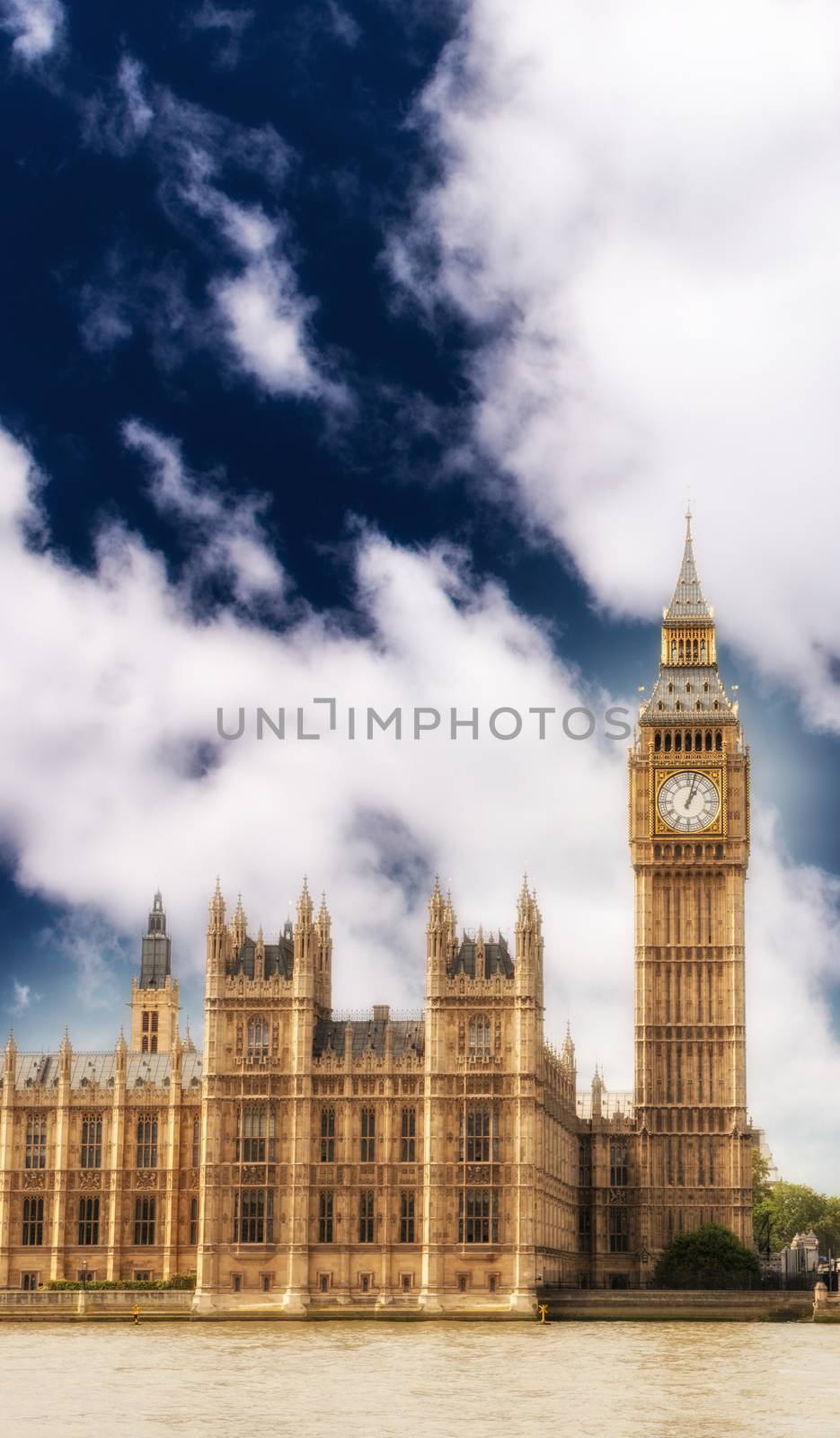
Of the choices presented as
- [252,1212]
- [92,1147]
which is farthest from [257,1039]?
[92,1147]

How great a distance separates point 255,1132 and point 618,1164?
39838 millimetres

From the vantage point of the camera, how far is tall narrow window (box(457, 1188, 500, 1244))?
417 feet

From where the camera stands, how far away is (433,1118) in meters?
128

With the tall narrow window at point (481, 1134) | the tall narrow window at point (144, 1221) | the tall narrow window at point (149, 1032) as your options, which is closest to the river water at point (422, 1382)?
the tall narrow window at point (481, 1134)

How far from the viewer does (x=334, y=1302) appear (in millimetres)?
127062

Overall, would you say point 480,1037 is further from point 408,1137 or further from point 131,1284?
point 131,1284

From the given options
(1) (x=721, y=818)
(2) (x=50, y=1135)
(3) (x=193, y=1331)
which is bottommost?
(3) (x=193, y=1331)

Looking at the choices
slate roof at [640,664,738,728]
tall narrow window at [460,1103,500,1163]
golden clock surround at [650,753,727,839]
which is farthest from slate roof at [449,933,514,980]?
slate roof at [640,664,738,728]

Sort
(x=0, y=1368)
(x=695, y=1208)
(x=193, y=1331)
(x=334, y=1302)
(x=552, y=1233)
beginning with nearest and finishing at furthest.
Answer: (x=0, y=1368) < (x=193, y=1331) < (x=334, y=1302) < (x=552, y=1233) < (x=695, y=1208)

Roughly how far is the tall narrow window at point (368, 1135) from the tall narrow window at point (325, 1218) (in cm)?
297

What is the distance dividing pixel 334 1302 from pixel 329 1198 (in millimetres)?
5748

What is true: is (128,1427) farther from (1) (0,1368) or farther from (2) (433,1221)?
(2) (433,1221)

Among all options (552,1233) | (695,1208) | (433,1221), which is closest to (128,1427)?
(433,1221)

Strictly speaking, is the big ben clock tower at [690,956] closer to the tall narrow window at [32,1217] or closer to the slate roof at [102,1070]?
the slate roof at [102,1070]
